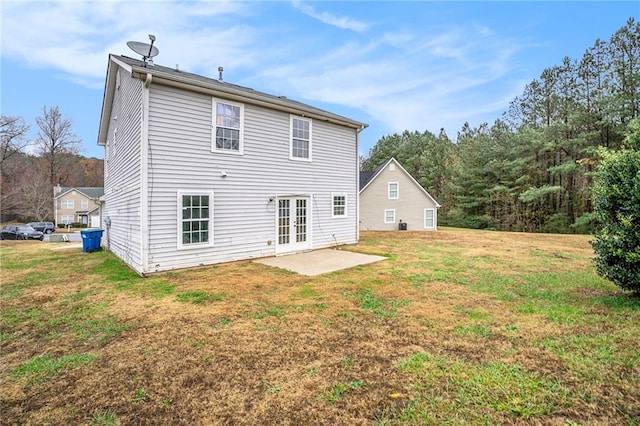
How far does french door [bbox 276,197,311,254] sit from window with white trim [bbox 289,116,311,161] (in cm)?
155

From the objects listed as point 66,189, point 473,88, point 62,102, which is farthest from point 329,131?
point 66,189

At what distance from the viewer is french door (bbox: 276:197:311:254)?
10.1 m

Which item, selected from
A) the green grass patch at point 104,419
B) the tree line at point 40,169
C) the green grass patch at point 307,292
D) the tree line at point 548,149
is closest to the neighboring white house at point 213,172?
the green grass patch at point 307,292

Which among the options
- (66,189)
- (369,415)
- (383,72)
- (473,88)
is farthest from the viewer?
(66,189)

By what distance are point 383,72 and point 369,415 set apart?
706 inches

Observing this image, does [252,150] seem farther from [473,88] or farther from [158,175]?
[473,88]

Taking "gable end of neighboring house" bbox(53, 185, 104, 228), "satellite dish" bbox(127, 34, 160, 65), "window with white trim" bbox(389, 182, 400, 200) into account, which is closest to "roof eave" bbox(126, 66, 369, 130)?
"satellite dish" bbox(127, 34, 160, 65)

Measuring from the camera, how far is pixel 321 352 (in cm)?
339

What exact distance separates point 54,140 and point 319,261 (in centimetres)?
4624

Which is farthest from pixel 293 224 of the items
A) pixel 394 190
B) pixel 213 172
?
pixel 394 190

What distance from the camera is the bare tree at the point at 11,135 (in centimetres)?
2638

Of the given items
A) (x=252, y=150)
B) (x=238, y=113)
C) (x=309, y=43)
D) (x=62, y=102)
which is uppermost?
(x=62, y=102)

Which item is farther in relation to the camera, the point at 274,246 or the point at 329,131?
the point at 329,131

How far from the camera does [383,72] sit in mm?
17016
